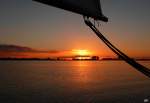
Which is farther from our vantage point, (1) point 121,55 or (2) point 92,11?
(2) point 92,11

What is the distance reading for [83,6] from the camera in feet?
21.4

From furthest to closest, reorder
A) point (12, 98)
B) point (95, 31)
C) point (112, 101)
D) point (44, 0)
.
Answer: point (12, 98) < point (112, 101) < point (95, 31) < point (44, 0)

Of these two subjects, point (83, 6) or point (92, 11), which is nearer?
point (83, 6)

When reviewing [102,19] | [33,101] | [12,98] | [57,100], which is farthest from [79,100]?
[102,19]

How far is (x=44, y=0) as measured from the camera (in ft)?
18.2

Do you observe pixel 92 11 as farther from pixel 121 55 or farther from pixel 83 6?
pixel 121 55

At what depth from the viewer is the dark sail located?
5797mm

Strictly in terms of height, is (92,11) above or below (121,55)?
above

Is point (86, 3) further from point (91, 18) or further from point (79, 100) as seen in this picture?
point (79, 100)

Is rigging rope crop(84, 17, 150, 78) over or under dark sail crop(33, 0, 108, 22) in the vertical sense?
under

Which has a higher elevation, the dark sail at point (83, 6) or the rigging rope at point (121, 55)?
the dark sail at point (83, 6)

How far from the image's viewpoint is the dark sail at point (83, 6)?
228 inches

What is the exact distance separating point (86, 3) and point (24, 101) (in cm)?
4333

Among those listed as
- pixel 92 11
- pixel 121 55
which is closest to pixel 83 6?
pixel 92 11
